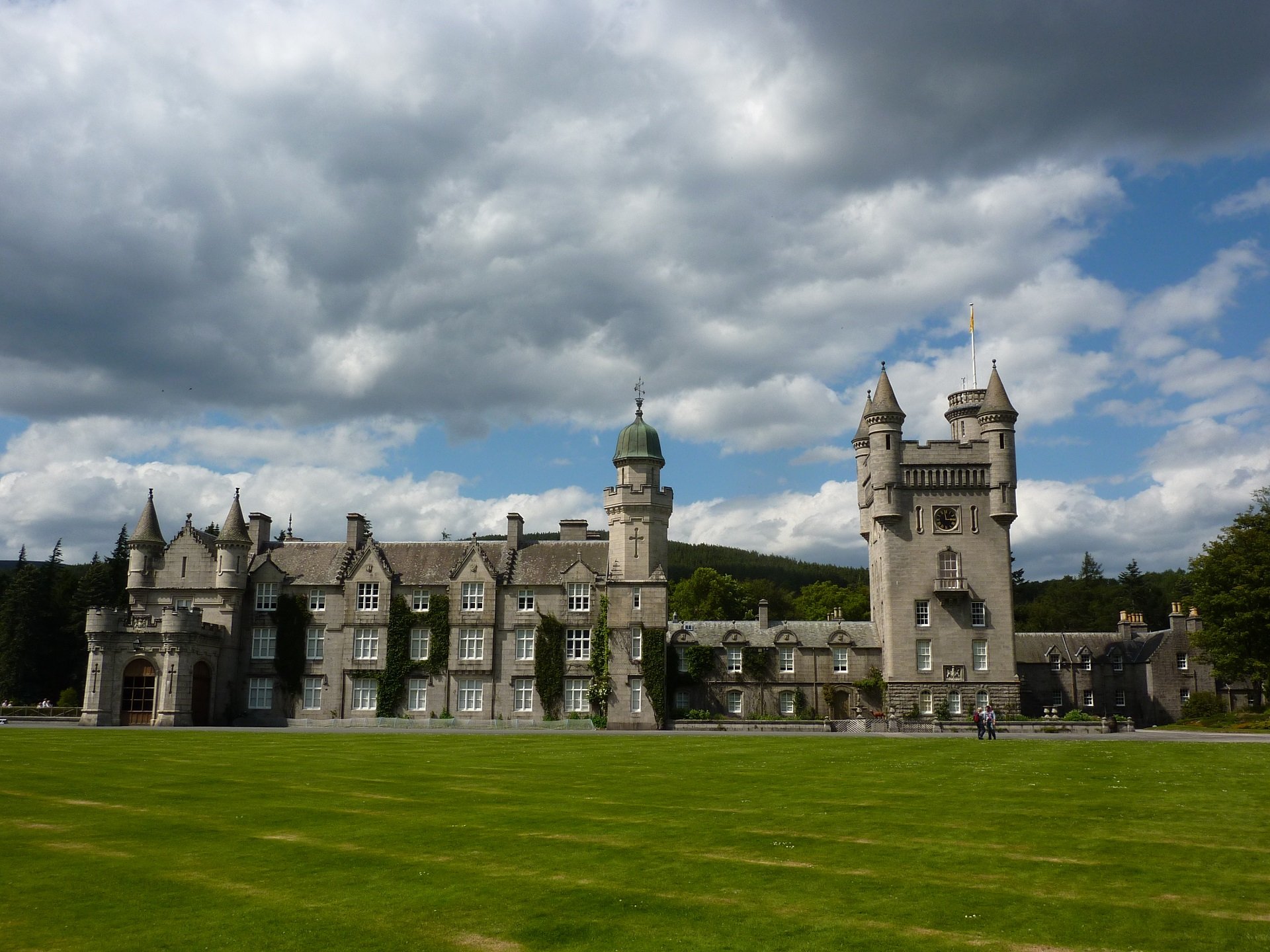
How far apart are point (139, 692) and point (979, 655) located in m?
51.7

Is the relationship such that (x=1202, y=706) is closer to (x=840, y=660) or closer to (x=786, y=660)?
(x=840, y=660)

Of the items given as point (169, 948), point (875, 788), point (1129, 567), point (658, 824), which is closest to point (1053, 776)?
point (875, 788)

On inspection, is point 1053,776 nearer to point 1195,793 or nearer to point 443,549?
point 1195,793

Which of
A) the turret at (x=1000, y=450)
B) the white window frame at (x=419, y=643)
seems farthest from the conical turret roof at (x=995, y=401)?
the white window frame at (x=419, y=643)

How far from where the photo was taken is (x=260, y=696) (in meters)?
64.3

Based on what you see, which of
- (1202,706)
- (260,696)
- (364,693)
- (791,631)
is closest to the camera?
(364,693)

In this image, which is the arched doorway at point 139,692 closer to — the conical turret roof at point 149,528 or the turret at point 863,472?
the conical turret roof at point 149,528

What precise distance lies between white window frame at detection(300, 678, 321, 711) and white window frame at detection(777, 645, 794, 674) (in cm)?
2998

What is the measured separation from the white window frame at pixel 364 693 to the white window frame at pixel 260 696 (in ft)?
17.8

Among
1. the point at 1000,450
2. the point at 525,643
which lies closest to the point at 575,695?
the point at 525,643

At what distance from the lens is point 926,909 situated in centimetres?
1162

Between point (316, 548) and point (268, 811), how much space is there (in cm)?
5144

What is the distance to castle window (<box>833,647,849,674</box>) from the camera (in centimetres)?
6706

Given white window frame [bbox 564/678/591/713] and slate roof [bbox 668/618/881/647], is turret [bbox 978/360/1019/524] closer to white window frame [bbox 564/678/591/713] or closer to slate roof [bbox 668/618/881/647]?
slate roof [bbox 668/618/881/647]
